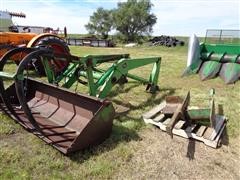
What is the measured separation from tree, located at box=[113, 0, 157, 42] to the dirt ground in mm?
39765

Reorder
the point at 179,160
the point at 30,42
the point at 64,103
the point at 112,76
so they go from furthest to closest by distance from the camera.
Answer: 1. the point at 30,42
2. the point at 112,76
3. the point at 64,103
4. the point at 179,160

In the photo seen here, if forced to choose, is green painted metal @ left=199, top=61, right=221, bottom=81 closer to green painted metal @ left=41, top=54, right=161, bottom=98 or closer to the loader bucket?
green painted metal @ left=41, top=54, right=161, bottom=98

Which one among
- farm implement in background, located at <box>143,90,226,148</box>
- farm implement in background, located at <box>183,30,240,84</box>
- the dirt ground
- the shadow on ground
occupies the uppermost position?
farm implement in background, located at <box>183,30,240,84</box>

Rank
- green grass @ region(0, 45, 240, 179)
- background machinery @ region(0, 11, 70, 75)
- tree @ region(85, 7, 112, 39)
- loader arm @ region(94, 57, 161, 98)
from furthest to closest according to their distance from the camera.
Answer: tree @ region(85, 7, 112, 39) < background machinery @ region(0, 11, 70, 75) < loader arm @ region(94, 57, 161, 98) < green grass @ region(0, 45, 240, 179)

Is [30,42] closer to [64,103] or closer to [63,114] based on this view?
[64,103]

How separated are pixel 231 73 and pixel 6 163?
555 centimetres

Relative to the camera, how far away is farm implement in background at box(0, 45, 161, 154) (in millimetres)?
2955

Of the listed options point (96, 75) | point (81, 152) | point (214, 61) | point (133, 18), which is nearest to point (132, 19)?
point (133, 18)

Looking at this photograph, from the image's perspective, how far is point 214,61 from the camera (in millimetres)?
7000

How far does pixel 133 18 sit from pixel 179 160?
4208cm

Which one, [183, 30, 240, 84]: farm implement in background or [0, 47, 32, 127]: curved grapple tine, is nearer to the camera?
[0, 47, 32, 127]: curved grapple tine

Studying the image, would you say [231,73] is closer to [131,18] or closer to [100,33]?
[131,18]

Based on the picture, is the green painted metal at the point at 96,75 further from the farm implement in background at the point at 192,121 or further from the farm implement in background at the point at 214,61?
the farm implement in background at the point at 214,61

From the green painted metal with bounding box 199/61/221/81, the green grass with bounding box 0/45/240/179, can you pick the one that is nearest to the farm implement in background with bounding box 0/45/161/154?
the green grass with bounding box 0/45/240/179
